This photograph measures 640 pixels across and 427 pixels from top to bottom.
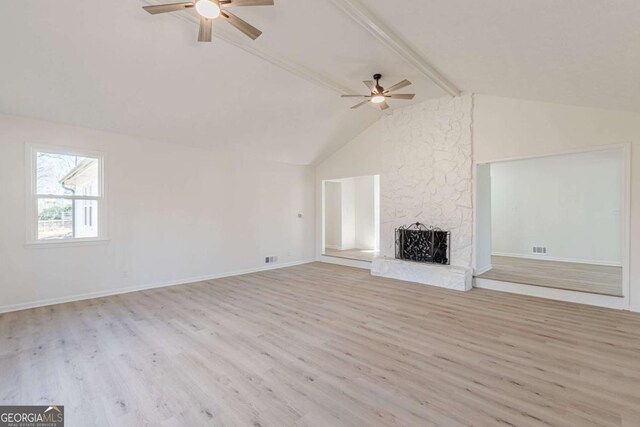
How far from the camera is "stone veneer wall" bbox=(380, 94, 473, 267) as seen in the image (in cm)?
550

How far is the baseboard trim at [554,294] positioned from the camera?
13.5ft

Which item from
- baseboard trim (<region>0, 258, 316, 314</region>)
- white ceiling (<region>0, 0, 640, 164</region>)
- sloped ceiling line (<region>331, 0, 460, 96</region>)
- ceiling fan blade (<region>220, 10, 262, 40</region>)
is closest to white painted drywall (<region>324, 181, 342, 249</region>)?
baseboard trim (<region>0, 258, 316, 314</region>)

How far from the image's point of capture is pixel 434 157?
232 inches

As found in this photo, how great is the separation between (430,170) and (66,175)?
641 cm

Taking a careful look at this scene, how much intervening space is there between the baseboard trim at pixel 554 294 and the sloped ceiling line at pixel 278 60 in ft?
13.8

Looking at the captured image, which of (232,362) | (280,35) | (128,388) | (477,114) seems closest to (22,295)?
(128,388)

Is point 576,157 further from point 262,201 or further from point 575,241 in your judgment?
point 262,201

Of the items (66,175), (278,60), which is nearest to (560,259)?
(278,60)

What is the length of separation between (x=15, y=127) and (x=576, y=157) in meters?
10.6

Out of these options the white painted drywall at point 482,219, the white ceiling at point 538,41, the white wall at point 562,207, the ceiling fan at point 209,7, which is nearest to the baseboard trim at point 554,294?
the white painted drywall at point 482,219

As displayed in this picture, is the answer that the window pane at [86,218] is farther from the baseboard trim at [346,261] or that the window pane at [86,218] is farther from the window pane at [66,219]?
the baseboard trim at [346,261]

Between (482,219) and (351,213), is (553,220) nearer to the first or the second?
(482,219)

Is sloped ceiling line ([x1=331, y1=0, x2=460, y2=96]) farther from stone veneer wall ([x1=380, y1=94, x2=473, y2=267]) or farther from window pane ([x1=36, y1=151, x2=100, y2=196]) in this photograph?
window pane ([x1=36, y1=151, x2=100, y2=196])

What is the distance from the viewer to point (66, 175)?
460 centimetres
